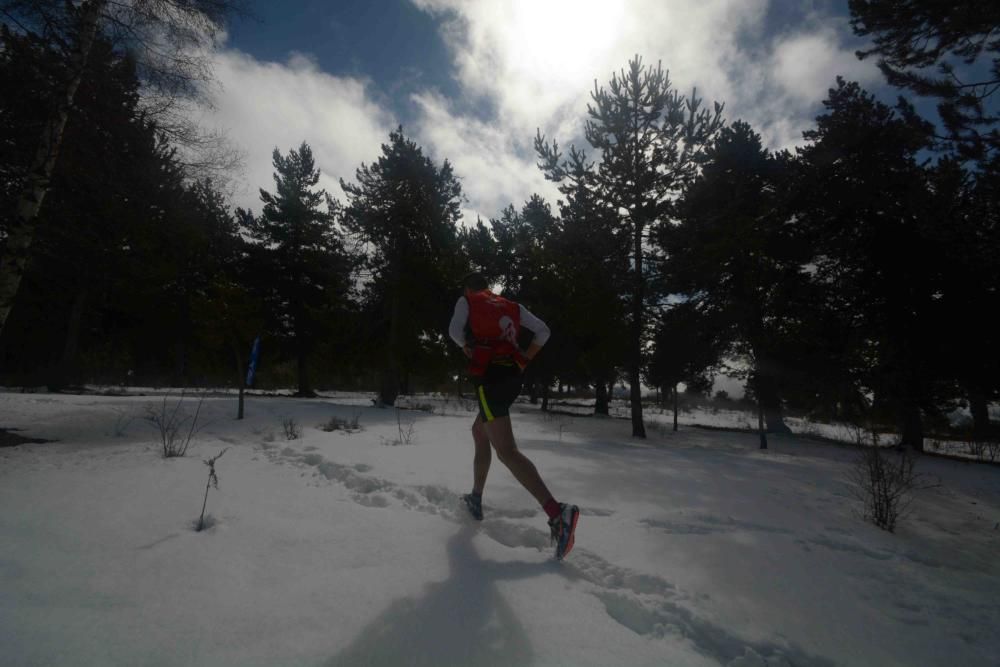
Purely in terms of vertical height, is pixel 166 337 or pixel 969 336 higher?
pixel 969 336

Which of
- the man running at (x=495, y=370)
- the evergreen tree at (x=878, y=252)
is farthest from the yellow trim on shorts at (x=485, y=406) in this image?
the evergreen tree at (x=878, y=252)

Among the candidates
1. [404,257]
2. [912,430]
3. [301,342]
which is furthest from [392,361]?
[912,430]

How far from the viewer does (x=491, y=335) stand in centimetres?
281

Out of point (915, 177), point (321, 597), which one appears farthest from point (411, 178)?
point (321, 597)

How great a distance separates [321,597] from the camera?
1726 millimetres

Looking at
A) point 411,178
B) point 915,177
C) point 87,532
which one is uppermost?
point 411,178

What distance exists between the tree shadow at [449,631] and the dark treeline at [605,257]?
6.49m

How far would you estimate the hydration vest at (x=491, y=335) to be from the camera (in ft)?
9.07

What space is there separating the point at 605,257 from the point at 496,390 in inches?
421

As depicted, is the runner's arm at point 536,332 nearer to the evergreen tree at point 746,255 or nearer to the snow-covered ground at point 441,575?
the snow-covered ground at point 441,575

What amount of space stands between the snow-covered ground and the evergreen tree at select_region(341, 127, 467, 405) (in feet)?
38.1

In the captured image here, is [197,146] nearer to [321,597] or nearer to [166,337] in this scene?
[321,597]

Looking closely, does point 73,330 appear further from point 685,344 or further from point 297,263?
point 685,344

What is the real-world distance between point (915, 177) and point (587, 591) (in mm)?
14846
